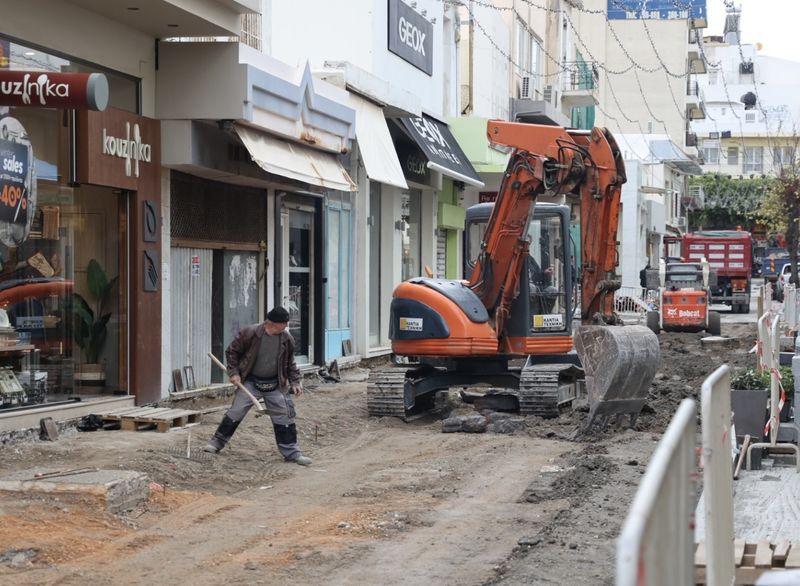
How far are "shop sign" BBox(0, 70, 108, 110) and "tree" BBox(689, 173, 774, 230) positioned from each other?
78.1m

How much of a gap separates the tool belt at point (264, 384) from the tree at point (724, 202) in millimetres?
75677

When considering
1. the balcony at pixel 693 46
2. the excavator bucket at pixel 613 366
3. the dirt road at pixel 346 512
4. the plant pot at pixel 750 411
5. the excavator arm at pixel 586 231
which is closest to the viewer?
the dirt road at pixel 346 512

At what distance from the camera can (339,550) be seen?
816 centimetres

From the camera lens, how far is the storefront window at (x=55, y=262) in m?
12.4

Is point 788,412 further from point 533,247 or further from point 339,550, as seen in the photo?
point 339,550

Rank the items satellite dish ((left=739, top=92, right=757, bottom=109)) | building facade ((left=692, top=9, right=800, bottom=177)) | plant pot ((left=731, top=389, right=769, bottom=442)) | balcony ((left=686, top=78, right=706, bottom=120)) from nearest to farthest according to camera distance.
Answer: plant pot ((left=731, top=389, right=769, bottom=442))
balcony ((left=686, top=78, right=706, bottom=120))
satellite dish ((left=739, top=92, right=757, bottom=109))
building facade ((left=692, top=9, right=800, bottom=177))

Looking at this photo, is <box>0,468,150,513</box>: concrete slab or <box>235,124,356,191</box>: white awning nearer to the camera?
<box>0,468,150,513</box>: concrete slab

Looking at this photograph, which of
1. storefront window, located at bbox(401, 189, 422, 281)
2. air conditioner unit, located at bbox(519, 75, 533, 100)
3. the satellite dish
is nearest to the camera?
storefront window, located at bbox(401, 189, 422, 281)

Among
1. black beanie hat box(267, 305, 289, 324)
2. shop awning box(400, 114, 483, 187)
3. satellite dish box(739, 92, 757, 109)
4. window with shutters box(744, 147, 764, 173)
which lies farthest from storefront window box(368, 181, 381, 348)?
window with shutters box(744, 147, 764, 173)

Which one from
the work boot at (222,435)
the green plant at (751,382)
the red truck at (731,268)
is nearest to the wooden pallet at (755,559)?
the green plant at (751,382)

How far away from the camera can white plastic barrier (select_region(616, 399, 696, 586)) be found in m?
2.73

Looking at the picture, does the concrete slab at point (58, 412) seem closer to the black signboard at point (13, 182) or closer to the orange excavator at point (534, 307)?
the black signboard at point (13, 182)

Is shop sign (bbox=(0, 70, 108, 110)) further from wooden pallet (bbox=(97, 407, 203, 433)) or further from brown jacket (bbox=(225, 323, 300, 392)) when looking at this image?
wooden pallet (bbox=(97, 407, 203, 433))

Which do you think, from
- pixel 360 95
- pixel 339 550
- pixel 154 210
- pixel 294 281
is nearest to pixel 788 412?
pixel 339 550
